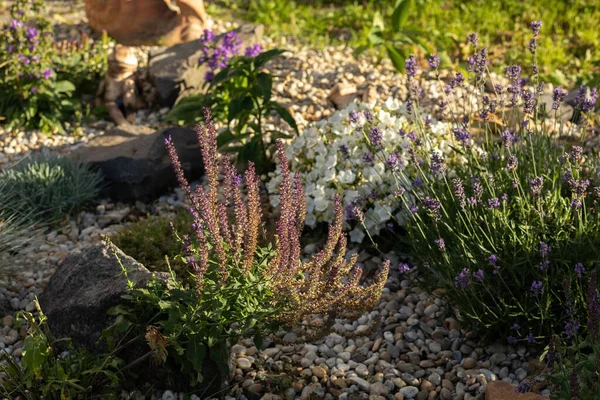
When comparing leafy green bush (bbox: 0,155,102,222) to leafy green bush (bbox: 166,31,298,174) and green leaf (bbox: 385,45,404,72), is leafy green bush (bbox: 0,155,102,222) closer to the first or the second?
leafy green bush (bbox: 166,31,298,174)

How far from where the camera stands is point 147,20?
7.86 meters

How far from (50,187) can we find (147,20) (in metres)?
3.25

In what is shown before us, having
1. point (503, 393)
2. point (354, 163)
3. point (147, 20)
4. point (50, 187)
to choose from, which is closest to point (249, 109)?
point (354, 163)

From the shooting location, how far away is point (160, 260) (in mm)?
4305

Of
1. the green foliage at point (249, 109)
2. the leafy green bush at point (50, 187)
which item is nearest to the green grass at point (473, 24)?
the green foliage at point (249, 109)

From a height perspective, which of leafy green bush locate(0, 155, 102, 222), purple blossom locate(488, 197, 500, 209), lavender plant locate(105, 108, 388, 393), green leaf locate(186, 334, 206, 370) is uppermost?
purple blossom locate(488, 197, 500, 209)

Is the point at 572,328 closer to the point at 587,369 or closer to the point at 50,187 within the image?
the point at 587,369

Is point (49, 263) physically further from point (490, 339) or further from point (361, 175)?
point (490, 339)

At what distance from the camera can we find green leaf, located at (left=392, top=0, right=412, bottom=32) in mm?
6852

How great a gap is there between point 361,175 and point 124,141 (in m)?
2.02

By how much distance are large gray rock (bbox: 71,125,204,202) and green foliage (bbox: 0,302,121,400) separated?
6.80 feet

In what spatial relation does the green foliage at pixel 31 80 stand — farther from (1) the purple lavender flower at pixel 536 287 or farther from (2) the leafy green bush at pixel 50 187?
(1) the purple lavender flower at pixel 536 287

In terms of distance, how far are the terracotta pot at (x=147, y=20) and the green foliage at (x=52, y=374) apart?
5025mm

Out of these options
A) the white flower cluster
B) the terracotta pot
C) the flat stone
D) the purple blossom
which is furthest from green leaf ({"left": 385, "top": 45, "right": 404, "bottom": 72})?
the flat stone
